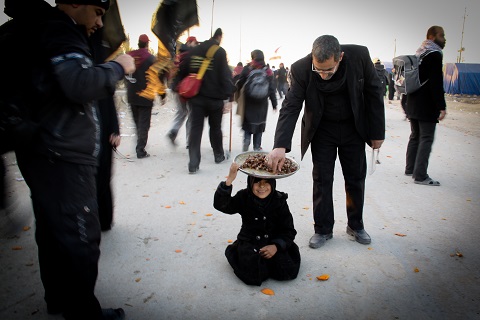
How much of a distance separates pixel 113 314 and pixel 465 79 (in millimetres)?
34983

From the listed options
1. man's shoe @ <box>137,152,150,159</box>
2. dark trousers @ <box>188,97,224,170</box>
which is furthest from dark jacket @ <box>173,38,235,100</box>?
man's shoe @ <box>137,152,150,159</box>

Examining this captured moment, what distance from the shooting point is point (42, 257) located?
2564 millimetres

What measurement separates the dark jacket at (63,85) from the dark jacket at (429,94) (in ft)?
16.8

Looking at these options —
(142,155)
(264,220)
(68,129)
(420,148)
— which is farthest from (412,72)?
(68,129)

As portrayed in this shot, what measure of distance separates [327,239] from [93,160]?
273cm

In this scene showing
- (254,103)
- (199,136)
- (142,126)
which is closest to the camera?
(199,136)

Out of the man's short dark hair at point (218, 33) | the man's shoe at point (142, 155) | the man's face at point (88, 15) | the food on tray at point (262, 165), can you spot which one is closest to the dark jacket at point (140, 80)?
the man's shoe at point (142, 155)

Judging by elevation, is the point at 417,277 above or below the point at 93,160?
below

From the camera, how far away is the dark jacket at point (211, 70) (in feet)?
20.3

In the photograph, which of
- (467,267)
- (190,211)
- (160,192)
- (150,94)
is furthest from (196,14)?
(467,267)

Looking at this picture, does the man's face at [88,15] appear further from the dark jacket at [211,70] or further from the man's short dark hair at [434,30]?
the man's short dark hair at [434,30]

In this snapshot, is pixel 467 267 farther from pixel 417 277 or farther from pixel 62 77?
pixel 62 77

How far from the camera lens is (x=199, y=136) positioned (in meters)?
6.40

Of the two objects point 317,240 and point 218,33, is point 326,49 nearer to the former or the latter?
point 317,240
